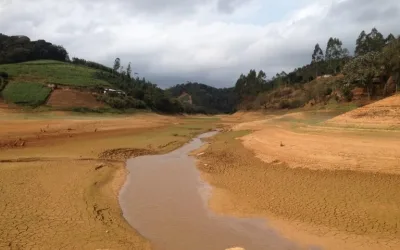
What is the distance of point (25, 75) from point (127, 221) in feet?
223

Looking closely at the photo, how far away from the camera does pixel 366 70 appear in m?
50.8

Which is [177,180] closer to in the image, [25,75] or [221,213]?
[221,213]

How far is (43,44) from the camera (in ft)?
356

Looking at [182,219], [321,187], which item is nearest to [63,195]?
[182,219]

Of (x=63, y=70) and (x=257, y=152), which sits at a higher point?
(x=63, y=70)

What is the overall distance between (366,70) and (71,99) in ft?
158

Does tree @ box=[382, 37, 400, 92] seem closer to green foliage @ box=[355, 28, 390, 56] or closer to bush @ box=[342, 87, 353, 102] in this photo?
bush @ box=[342, 87, 353, 102]

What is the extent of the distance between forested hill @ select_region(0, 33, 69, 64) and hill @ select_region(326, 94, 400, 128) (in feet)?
292

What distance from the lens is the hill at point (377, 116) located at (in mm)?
24661

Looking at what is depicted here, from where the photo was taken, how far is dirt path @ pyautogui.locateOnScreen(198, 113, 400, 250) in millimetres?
9688

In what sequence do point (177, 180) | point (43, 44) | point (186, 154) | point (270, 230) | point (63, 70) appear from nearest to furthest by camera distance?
point (270, 230), point (177, 180), point (186, 154), point (63, 70), point (43, 44)

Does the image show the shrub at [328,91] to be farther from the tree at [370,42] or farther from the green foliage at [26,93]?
the green foliage at [26,93]

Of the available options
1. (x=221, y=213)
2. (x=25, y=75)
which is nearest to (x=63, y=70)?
(x=25, y=75)

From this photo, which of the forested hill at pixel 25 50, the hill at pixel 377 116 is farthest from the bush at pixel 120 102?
the hill at pixel 377 116
